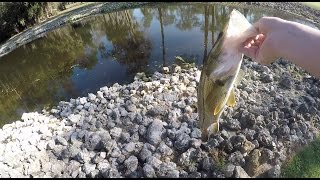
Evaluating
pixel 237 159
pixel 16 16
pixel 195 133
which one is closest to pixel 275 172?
pixel 237 159

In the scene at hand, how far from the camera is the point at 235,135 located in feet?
24.1

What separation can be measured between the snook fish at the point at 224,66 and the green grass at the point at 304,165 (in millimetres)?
3535

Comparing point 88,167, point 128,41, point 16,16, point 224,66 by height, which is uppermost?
point 224,66

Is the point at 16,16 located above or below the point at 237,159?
below

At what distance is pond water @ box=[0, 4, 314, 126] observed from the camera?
12391mm

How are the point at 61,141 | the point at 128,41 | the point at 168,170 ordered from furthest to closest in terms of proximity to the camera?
the point at 128,41
the point at 61,141
the point at 168,170

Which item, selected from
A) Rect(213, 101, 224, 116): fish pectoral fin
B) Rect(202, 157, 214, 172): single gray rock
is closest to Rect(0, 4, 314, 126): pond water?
Answer: Rect(202, 157, 214, 172): single gray rock

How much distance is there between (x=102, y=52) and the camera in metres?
15.1

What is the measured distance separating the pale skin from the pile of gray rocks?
14.6 feet

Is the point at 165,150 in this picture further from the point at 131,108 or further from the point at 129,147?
the point at 131,108

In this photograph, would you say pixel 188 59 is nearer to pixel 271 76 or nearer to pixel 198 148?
pixel 271 76

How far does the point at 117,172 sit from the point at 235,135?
245 cm

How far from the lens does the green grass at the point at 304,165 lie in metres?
6.36

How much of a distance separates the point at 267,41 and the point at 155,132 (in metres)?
5.76
